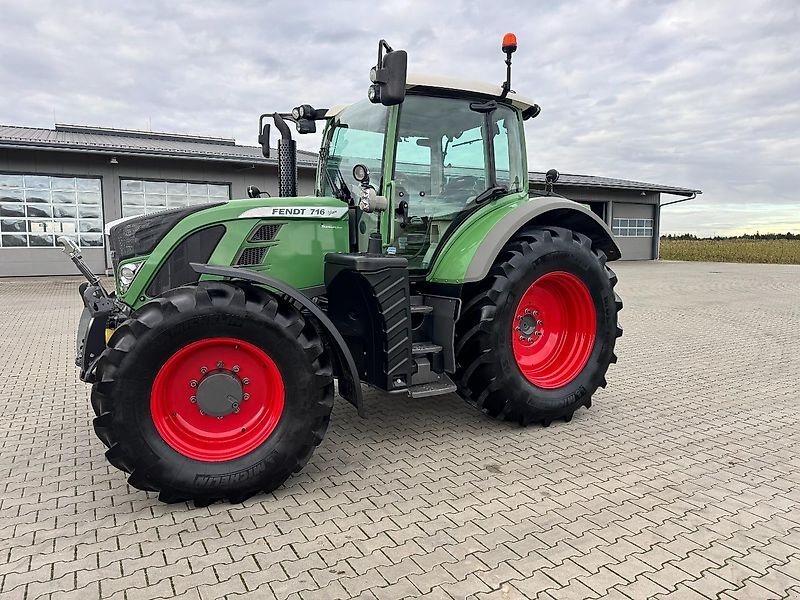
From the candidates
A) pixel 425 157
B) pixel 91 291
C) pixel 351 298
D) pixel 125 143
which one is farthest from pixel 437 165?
pixel 125 143

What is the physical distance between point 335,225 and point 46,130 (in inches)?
846

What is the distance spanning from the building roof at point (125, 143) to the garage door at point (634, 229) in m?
17.5

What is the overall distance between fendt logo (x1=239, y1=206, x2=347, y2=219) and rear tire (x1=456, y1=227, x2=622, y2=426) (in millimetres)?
1065

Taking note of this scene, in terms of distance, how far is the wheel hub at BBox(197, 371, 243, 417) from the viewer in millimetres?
3096

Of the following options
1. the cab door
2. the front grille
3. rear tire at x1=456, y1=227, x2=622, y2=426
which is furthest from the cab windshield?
rear tire at x1=456, y1=227, x2=622, y2=426

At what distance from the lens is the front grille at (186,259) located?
347 centimetres

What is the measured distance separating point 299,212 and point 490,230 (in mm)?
1331

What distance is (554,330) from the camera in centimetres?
465

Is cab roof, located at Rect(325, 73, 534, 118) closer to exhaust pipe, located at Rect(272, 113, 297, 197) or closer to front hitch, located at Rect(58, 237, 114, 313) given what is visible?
exhaust pipe, located at Rect(272, 113, 297, 197)

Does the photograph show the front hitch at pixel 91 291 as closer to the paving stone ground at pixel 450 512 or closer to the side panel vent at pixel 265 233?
the paving stone ground at pixel 450 512

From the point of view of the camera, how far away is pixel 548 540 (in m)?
2.72

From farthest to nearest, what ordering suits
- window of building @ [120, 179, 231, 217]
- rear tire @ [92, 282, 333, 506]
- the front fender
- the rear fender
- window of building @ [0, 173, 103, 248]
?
1. window of building @ [120, 179, 231, 217]
2. window of building @ [0, 173, 103, 248]
3. the front fender
4. the rear fender
5. rear tire @ [92, 282, 333, 506]

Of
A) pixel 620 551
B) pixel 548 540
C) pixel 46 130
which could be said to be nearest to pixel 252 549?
pixel 548 540

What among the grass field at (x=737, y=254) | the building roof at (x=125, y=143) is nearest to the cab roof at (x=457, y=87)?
the building roof at (x=125, y=143)
